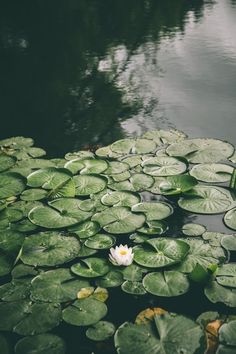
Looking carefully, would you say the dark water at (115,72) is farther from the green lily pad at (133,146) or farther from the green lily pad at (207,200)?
the green lily pad at (207,200)

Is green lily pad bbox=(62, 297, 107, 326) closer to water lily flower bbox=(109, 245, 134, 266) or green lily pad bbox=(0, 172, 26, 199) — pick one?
water lily flower bbox=(109, 245, 134, 266)

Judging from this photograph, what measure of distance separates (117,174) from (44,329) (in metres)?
1.04

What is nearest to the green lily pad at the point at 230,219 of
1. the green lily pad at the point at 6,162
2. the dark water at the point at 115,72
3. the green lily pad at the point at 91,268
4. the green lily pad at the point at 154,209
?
the green lily pad at the point at 154,209

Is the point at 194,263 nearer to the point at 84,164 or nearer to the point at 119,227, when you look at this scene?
the point at 119,227

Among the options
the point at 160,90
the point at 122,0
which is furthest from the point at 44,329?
the point at 122,0

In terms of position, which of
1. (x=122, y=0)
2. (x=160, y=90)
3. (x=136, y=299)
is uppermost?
(x=122, y=0)

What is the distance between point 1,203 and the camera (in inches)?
81.1

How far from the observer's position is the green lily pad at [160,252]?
1573 mm

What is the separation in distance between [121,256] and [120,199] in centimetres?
46

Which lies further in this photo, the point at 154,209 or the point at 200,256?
the point at 154,209

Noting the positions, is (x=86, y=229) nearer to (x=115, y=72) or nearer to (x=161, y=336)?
(x=161, y=336)

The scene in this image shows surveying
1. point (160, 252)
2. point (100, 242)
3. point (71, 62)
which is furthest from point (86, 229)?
point (71, 62)

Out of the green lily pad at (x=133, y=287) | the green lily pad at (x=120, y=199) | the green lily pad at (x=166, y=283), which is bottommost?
the green lily pad at (x=133, y=287)

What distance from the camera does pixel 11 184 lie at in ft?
7.13
